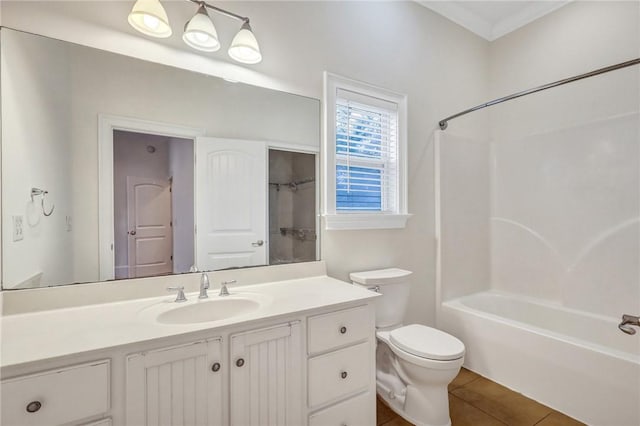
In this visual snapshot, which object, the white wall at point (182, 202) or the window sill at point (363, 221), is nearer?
the white wall at point (182, 202)

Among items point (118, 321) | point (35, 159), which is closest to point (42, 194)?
point (35, 159)

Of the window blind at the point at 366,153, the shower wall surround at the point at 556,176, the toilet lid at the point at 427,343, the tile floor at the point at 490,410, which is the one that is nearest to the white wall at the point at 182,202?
the window blind at the point at 366,153

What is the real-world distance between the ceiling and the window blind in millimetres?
1062

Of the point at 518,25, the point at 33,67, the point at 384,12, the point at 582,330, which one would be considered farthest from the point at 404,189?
the point at 33,67

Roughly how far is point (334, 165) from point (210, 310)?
113 cm

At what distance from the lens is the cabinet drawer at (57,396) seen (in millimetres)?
802

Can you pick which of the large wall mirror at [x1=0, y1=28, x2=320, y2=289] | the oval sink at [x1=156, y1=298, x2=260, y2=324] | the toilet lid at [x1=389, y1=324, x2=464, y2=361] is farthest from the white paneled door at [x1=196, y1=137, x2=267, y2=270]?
the toilet lid at [x1=389, y1=324, x2=464, y2=361]

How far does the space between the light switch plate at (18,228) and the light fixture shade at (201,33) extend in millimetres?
1061

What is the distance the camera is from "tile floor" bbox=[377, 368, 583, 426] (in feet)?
5.59

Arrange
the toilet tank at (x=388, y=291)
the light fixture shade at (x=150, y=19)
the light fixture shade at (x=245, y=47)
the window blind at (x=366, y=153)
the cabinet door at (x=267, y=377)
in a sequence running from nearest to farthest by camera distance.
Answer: the cabinet door at (x=267, y=377)
the light fixture shade at (x=150, y=19)
the light fixture shade at (x=245, y=47)
the toilet tank at (x=388, y=291)
the window blind at (x=366, y=153)

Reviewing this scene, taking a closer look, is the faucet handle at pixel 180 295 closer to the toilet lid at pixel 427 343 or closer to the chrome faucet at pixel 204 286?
the chrome faucet at pixel 204 286

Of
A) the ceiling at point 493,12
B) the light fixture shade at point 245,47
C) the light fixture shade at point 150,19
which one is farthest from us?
the ceiling at point 493,12

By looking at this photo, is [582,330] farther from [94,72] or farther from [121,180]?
[94,72]

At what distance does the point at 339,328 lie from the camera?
1348 millimetres
